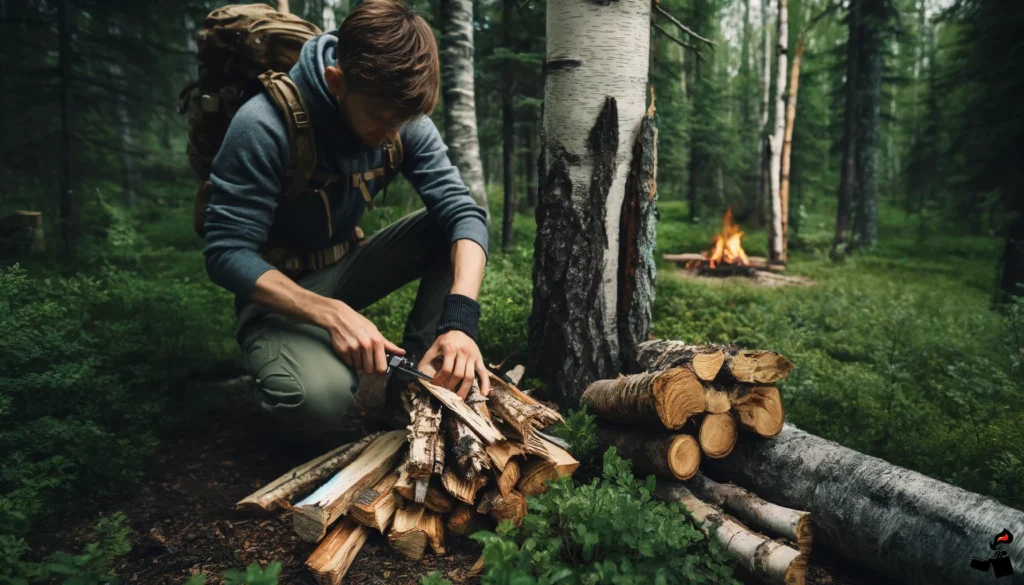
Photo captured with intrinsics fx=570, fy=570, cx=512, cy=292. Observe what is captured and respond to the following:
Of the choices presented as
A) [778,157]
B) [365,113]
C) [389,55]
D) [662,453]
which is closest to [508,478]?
[662,453]

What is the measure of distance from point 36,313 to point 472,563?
222 centimetres

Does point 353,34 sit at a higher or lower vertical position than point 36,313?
higher

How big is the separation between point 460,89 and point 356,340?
5.28 m

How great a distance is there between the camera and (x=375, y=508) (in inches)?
92.3

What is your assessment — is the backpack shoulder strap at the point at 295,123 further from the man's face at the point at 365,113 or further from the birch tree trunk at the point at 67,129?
the birch tree trunk at the point at 67,129

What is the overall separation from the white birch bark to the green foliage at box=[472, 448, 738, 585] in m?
1.30

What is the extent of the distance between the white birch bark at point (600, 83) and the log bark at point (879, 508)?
1.08 meters

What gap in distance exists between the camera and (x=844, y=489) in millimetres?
2240

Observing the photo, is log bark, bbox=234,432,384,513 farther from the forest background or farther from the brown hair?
the brown hair

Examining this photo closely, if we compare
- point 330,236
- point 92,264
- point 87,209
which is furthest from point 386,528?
point 87,209

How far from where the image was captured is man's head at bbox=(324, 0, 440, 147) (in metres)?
2.47

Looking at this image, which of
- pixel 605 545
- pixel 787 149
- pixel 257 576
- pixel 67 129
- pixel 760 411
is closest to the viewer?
pixel 257 576

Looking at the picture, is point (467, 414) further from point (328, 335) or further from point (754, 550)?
point (754, 550)

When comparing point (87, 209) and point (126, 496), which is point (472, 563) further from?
point (87, 209)
